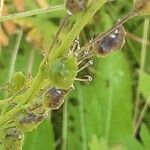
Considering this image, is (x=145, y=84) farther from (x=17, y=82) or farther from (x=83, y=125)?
(x=17, y=82)

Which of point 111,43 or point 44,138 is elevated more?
point 44,138

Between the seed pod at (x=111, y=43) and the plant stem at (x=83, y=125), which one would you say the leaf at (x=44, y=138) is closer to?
the plant stem at (x=83, y=125)

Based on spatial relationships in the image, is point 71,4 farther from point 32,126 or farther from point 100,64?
point 100,64

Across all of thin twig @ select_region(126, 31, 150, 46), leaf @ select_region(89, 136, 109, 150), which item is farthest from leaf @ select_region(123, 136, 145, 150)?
thin twig @ select_region(126, 31, 150, 46)

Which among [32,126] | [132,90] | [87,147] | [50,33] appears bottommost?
[32,126]

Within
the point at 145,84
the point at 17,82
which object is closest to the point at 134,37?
the point at 145,84

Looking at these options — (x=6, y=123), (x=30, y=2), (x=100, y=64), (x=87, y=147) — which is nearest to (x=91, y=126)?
(x=87, y=147)
